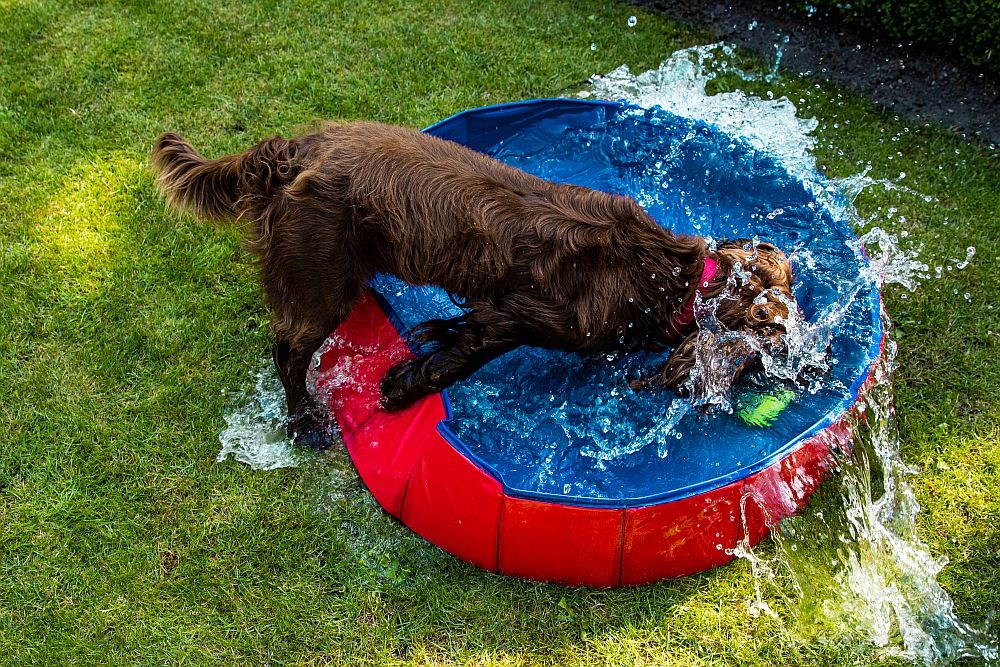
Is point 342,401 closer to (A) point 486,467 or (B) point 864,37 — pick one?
(A) point 486,467

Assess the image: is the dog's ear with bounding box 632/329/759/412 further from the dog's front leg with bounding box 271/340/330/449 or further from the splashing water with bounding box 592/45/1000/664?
the dog's front leg with bounding box 271/340/330/449

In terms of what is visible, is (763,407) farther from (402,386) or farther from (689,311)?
(402,386)

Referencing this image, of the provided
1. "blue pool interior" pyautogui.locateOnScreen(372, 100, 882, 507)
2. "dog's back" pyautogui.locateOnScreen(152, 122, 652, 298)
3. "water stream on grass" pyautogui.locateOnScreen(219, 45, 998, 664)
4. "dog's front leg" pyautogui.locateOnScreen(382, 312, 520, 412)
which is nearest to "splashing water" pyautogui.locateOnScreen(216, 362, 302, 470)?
"water stream on grass" pyautogui.locateOnScreen(219, 45, 998, 664)

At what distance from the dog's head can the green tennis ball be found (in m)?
0.15

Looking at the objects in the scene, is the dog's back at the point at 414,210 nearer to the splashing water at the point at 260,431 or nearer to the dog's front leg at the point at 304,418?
the dog's front leg at the point at 304,418

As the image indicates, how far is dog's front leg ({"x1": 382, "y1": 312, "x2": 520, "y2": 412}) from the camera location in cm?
374

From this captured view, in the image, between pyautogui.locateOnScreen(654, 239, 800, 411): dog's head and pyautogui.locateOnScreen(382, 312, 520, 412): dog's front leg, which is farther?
pyautogui.locateOnScreen(654, 239, 800, 411): dog's head

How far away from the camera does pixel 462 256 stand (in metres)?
3.59

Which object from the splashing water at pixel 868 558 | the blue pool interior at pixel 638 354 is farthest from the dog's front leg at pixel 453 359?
the splashing water at pixel 868 558

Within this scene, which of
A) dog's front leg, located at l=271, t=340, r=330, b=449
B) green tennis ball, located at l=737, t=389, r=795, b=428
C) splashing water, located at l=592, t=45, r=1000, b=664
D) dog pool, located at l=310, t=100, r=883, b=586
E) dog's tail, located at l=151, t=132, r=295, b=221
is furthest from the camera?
dog's front leg, located at l=271, t=340, r=330, b=449

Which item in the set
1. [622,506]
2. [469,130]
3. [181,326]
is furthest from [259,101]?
[622,506]

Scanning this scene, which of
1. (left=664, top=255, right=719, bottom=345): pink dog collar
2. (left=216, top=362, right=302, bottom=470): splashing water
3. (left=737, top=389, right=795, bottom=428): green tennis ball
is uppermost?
(left=664, top=255, right=719, bottom=345): pink dog collar

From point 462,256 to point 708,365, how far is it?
1.39m

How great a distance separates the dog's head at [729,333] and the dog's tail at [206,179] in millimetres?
2263
